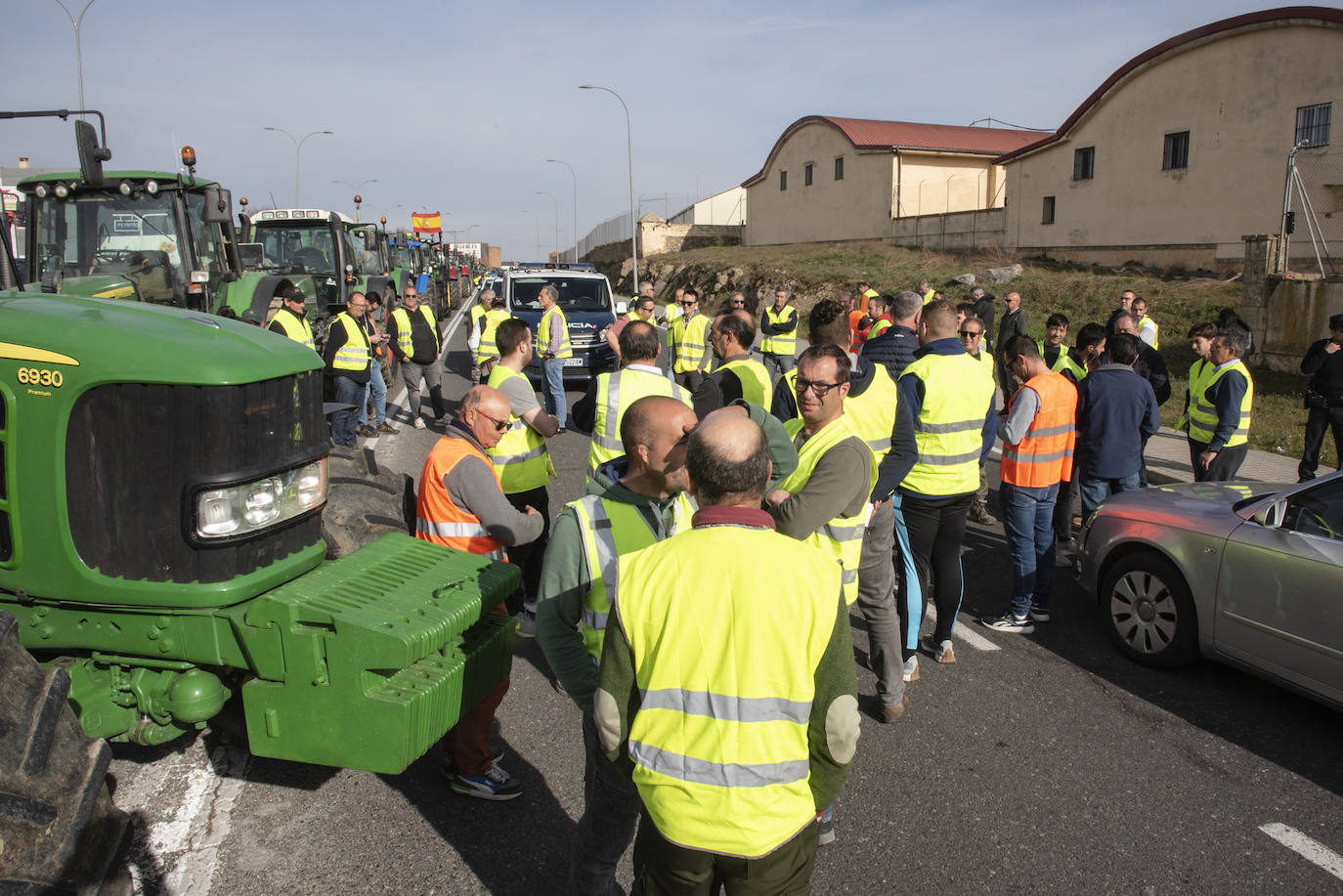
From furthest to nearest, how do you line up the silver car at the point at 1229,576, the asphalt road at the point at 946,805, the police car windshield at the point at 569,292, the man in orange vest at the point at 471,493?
the police car windshield at the point at 569,292 → the silver car at the point at 1229,576 → the man in orange vest at the point at 471,493 → the asphalt road at the point at 946,805

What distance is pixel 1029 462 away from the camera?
18.6 ft

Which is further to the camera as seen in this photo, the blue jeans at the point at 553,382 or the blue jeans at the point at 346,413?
the blue jeans at the point at 553,382

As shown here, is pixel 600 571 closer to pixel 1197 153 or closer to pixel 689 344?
pixel 689 344

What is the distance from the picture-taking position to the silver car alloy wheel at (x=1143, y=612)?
5.14m

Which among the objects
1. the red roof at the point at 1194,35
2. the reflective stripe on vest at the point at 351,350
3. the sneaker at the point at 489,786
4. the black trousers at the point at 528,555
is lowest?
the sneaker at the point at 489,786

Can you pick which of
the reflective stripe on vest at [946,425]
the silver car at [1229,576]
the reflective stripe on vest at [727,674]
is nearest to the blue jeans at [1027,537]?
the silver car at [1229,576]

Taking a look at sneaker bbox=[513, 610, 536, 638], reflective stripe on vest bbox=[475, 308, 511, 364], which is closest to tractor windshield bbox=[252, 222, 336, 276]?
reflective stripe on vest bbox=[475, 308, 511, 364]

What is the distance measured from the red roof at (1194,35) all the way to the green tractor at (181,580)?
1062 inches

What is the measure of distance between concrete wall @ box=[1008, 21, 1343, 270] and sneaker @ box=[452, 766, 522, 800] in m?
25.0

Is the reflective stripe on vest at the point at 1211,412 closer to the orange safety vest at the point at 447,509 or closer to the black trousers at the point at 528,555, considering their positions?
the black trousers at the point at 528,555

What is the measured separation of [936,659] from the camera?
5.29m

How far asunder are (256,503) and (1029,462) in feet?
14.5

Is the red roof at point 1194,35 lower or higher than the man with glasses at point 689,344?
higher

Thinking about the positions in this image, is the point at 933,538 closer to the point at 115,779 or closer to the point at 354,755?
the point at 354,755
